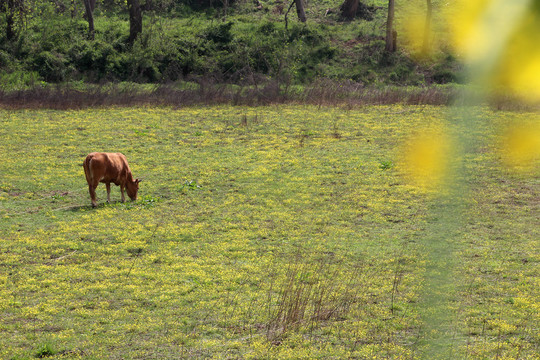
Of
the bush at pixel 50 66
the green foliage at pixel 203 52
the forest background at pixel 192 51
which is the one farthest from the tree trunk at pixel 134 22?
the bush at pixel 50 66

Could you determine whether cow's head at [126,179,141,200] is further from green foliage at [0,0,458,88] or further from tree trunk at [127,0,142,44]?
tree trunk at [127,0,142,44]

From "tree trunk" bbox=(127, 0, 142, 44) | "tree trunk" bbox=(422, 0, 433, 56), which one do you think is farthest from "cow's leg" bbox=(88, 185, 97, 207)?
"tree trunk" bbox=(127, 0, 142, 44)

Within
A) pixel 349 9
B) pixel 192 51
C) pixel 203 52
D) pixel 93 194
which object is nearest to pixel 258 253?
pixel 93 194

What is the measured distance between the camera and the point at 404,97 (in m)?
26.4

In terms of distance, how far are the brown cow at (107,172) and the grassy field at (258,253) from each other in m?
0.37

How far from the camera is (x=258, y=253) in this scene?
10.1m

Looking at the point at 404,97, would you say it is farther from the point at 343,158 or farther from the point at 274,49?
the point at 274,49

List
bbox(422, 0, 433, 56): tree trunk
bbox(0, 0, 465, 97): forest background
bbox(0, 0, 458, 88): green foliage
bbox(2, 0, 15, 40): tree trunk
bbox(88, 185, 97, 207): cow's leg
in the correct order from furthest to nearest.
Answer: bbox(2, 0, 15, 40): tree trunk
bbox(0, 0, 458, 88): green foliage
bbox(0, 0, 465, 97): forest background
bbox(88, 185, 97, 207): cow's leg
bbox(422, 0, 433, 56): tree trunk

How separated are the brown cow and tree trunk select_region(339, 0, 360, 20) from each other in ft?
111

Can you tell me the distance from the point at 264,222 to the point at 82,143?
9.48 m

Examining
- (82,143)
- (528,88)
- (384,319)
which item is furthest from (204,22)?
(528,88)

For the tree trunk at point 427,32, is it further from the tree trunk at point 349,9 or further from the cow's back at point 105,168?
the tree trunk at point 349,9

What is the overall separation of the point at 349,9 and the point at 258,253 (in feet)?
121

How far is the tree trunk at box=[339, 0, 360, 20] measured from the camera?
4366 centimetres
